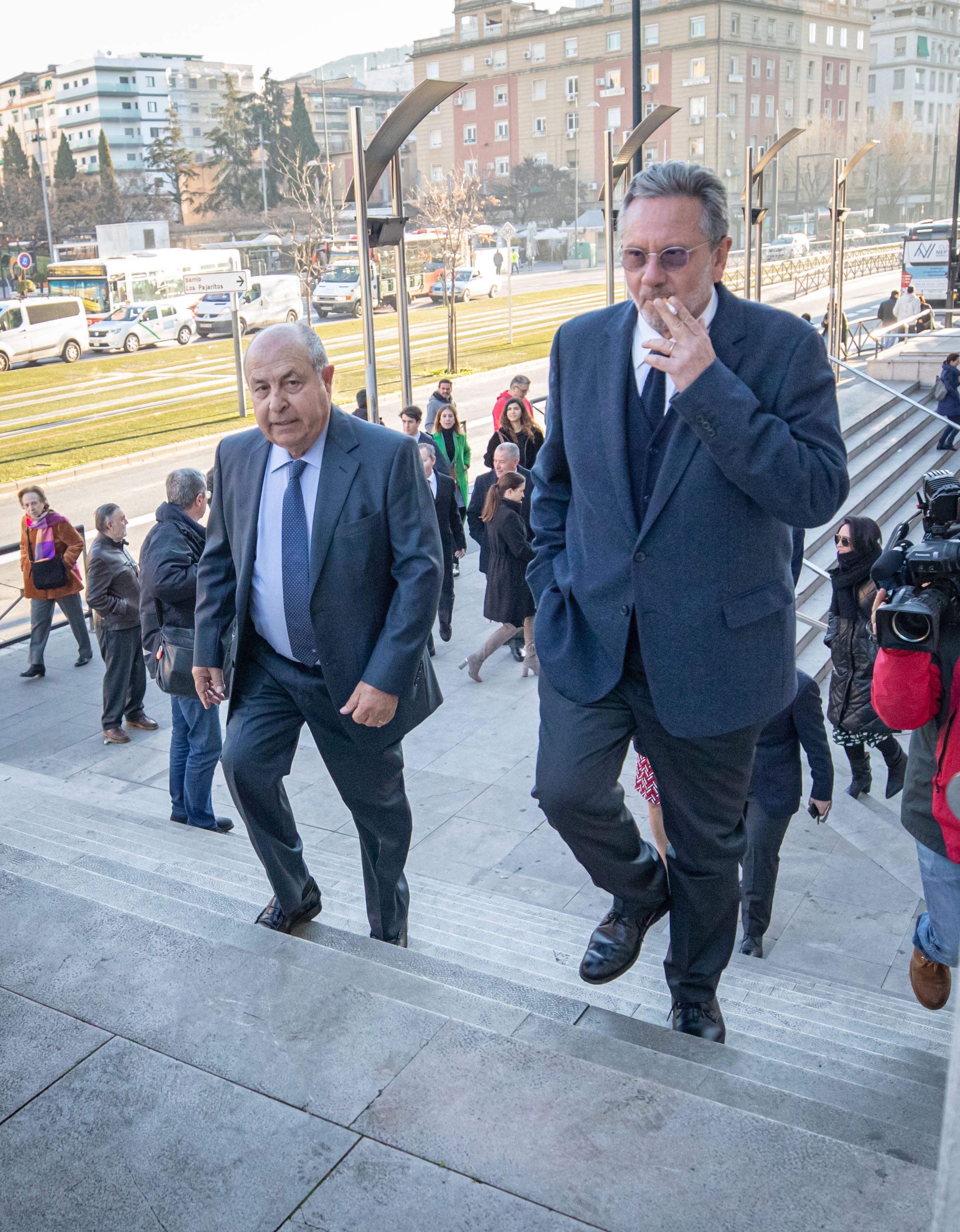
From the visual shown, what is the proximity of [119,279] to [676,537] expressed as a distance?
41745 mm

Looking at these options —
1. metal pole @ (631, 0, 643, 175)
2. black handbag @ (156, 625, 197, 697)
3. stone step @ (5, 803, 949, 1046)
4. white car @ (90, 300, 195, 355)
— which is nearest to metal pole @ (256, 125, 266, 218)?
white car @ (90, 300, 195, 355)

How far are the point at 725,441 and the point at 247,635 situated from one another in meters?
1.56

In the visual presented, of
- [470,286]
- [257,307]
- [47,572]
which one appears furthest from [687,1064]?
[470,286]

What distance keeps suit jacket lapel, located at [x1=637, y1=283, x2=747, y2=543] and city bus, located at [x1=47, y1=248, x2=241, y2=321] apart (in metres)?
39.7

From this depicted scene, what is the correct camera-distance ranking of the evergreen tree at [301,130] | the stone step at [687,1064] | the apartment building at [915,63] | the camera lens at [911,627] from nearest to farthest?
1. the stone step at [687,1064]
2. the camera lens at [911,627]
3. the evergreen tree at [301,130]
4. the apartment building at [915,63]

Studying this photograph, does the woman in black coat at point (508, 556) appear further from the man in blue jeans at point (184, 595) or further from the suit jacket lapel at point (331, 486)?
the suit jacket lapel at point (331, 486)

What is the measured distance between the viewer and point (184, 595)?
6016 mm

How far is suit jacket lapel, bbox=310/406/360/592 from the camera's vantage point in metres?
3.10

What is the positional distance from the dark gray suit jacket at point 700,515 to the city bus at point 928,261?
1491 inches

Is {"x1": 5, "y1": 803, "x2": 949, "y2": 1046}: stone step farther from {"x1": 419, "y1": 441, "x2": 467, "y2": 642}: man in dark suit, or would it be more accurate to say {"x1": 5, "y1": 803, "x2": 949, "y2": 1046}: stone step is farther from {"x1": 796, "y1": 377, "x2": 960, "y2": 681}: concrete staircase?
{"x1": 796, "y1": 377, "x2": 960, "y2": 681}: concrete staircase

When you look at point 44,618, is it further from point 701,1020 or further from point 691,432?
point 691,432

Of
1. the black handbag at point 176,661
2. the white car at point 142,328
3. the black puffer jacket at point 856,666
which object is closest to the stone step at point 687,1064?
the black handbag at point 176,661

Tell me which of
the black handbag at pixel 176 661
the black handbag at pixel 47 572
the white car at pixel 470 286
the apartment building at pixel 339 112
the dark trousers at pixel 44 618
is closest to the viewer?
the black handbag at pixel 176 661

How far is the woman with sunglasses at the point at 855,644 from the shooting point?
255 inches
